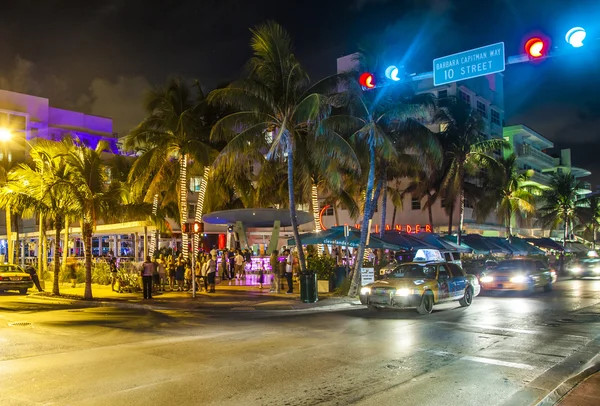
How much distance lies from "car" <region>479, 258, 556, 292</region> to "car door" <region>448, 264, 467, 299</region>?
5.14 m

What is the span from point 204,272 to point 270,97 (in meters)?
7.81

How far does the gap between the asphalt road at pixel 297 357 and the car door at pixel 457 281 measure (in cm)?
89

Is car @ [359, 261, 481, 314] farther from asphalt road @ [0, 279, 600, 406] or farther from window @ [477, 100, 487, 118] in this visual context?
window @ [477, 100, 487, 118]

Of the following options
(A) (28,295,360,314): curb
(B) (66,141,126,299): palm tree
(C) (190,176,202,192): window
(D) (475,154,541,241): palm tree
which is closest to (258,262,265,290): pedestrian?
(A) (28,295,360,314): curb

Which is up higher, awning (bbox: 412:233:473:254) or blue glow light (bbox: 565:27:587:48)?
blue glow light (bbox: 565:27:587:48)

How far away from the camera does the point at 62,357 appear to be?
31.4ft

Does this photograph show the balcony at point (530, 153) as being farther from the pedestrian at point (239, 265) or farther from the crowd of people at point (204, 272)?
the pedestrian at point (239, 265)

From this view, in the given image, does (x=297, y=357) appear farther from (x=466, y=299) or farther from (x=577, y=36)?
(x=466, y=299)

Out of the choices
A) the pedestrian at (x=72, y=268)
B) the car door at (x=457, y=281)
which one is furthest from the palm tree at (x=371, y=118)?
the pedestrian at (x=72, y=268)

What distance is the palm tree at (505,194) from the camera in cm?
4241

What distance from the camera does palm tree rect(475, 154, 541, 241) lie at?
139ft

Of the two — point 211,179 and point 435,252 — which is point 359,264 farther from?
point 211,179

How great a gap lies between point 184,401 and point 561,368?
19.1ft

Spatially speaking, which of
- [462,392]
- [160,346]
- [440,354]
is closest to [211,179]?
[160,346]
